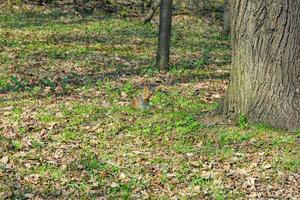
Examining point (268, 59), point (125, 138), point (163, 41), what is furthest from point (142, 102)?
point (163, 41)

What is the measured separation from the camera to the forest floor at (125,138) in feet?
20.9

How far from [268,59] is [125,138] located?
2.49 metres

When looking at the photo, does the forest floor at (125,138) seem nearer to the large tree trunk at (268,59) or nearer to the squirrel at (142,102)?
the squirrel at (142,102)

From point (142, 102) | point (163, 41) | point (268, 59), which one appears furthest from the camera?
point (163, 41)

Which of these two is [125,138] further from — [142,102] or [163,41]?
[163,41]

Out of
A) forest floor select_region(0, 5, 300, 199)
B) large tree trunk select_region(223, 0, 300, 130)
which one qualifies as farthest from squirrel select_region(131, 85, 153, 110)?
large tree trunk select_region(223, 0, 300, 130)

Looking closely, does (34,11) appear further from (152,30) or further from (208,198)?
(208,198)

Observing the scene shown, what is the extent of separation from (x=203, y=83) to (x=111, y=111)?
10.0ft

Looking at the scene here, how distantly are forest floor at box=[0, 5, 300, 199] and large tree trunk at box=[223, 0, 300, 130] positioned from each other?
0.92 feet

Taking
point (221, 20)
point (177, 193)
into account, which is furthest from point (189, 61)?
point (221, 20)

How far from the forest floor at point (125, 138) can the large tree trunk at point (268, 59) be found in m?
0.28

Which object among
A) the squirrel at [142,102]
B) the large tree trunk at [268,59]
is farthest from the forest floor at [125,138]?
the large tree trunk at [268,59]

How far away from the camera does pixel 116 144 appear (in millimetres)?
7578

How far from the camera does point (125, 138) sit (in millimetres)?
7793
